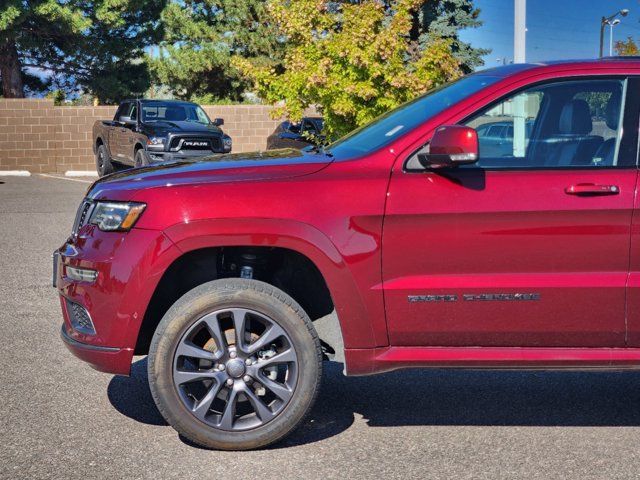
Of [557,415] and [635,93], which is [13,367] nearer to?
[557,415]

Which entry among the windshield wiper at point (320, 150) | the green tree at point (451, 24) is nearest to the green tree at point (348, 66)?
the windshield wiper at point (320, 150)

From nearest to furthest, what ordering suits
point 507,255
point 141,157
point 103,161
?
point 507,255, point 141,157, point 103,161

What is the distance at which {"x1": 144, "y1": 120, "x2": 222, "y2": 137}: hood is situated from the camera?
20031mm

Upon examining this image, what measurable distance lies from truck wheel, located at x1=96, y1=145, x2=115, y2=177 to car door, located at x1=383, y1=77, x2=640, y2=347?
19.1 m

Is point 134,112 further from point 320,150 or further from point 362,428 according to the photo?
point 362,428

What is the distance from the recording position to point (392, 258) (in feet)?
14.7

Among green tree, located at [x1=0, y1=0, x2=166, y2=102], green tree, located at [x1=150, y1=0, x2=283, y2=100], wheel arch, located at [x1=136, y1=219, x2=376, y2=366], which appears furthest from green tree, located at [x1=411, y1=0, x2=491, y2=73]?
wheel arch, located at [x1=136, y1=219, x2=376, y2=366]

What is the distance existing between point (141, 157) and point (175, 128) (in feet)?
3.16

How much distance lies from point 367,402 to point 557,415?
1079mm

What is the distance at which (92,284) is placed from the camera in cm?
463

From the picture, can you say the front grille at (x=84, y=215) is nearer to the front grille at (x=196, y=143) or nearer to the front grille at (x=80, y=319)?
the front grille at (x=80, y=319)

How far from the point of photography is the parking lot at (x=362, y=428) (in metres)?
4.39

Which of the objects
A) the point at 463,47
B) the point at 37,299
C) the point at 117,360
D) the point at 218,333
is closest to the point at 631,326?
the point at 218,333

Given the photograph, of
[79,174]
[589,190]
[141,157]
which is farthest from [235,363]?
[79,174]
